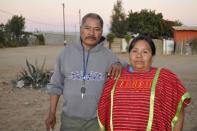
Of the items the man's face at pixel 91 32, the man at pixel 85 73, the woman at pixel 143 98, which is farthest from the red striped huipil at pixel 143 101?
the man's face at pixel 91 32

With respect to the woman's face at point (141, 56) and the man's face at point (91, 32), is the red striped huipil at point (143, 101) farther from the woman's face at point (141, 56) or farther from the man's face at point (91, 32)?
the man's face at point (91, 32)

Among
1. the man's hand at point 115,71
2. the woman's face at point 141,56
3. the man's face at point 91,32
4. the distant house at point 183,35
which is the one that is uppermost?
the man's face at point 91,32

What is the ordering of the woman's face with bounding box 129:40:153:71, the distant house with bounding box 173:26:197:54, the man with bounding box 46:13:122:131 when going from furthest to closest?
1. the distant house with bounding box 173:26:197:54
2. the man with bounding box 46:13:122:131
3. the woman's face with bounding box 129:40:153:71

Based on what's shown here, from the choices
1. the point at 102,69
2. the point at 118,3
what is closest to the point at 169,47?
the point at 118,3

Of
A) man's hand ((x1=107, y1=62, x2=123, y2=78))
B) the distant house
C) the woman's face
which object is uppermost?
the woman's face

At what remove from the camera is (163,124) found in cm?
287

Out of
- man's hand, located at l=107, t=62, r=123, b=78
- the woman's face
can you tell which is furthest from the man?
the woman's face

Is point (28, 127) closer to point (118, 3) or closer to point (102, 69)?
point (102, 69)

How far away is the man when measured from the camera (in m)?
3.40

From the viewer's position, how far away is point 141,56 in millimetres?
3043

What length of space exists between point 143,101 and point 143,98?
21 millimetres

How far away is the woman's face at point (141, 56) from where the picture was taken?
3.03 meters

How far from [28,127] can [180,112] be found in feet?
15.0

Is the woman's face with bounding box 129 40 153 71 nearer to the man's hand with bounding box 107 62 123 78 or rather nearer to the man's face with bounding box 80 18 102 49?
the man's hand with bounding box 107 62 123 78
